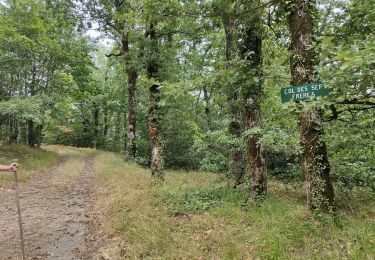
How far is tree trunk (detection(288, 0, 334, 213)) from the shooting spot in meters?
4.20

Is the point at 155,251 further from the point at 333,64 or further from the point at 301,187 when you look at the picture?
the point at 301,187

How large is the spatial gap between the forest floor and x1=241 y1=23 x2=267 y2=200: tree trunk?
0.40 metres

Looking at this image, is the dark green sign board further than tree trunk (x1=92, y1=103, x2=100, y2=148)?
No

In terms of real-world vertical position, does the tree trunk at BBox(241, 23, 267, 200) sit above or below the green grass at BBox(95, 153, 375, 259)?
above

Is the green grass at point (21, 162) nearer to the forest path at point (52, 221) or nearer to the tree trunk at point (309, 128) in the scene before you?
the forest path at point (52, 221)

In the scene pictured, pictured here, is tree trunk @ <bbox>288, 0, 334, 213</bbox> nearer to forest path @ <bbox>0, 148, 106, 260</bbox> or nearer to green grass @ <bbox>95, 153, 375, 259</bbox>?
green grass @ <bbox>95, 153, 375, 259</bbox>

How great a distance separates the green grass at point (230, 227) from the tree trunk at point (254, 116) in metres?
0.39

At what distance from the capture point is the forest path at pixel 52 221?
16.6 feet

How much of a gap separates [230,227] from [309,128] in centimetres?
194

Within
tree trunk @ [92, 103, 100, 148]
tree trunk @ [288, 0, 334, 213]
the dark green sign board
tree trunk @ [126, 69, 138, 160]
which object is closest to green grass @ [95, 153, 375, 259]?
tree trunk @ [288, 0, 334, 213]

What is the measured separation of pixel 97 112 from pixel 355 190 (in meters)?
31.2

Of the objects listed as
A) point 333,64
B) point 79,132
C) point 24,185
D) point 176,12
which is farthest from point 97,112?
point 333,64

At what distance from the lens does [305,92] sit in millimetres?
3945

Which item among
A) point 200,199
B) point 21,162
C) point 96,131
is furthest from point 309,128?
point 96,131
